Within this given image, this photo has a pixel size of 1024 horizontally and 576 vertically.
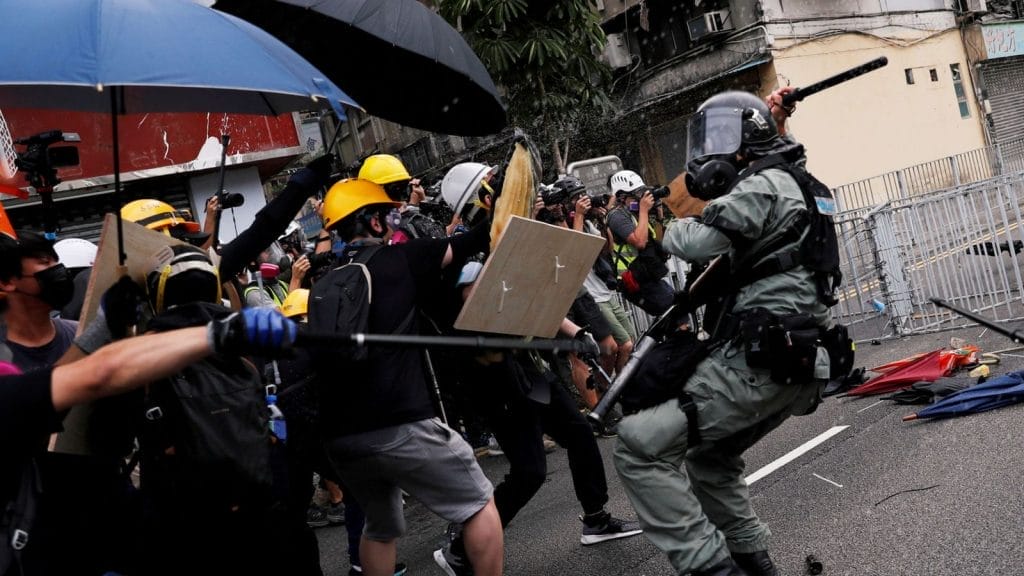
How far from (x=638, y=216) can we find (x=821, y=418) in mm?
2584

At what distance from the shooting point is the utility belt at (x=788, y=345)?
10.8ft

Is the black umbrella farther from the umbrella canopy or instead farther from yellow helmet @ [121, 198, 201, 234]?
the umbrella canopy

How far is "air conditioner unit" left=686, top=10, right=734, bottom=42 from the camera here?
19.8 meters

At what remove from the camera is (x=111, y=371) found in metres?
2.09

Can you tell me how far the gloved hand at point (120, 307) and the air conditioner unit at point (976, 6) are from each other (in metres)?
25.5

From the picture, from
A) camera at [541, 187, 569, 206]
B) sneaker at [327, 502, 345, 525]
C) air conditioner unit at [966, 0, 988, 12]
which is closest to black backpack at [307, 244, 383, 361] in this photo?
sneaker at [327, 502, 345, 525]

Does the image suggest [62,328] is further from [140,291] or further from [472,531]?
[472,531]

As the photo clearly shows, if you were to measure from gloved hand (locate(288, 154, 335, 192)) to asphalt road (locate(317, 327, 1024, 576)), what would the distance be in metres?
2.18

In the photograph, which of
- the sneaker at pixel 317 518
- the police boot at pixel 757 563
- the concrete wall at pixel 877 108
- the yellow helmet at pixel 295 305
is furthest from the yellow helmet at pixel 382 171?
the concrete wall at pixel 877 108

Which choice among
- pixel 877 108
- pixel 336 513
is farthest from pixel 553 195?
pixel 877 108

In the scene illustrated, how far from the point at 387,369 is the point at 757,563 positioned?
63.2 inches

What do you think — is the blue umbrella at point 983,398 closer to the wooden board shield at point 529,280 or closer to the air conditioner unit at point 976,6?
the wooden board shield at point 529,280

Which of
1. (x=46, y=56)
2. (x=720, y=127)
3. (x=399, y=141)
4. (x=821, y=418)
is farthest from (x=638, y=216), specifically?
(x=399, y=141)

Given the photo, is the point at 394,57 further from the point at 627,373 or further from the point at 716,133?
the point at 627,373
